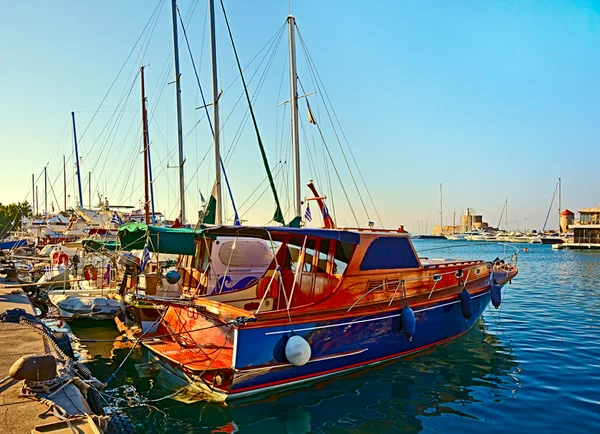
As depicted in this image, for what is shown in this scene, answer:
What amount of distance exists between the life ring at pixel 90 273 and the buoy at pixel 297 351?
1189 centimetres

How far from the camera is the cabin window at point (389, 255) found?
29.8 ft

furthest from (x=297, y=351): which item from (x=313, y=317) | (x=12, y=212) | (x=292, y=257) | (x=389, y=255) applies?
(x=12, y=212)

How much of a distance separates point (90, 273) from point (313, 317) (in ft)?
43.0

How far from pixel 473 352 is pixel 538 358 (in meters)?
1.36

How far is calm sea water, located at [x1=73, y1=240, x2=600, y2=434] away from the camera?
6.83 m

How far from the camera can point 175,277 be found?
389 inches

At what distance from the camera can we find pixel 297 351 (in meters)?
7.35

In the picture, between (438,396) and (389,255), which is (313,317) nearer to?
(389,255)

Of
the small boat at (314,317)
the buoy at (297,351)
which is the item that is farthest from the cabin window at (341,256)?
the buoy at (297,351)

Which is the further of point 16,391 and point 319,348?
point 319,348

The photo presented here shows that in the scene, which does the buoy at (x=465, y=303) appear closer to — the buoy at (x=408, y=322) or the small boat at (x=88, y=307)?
the buoy at (x=408, y=322)

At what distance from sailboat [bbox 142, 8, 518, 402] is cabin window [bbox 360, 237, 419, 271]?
2 centimetres

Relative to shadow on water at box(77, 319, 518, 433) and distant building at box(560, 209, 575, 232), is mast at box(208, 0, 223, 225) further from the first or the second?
distant building at box(560, 209, 575, 232)

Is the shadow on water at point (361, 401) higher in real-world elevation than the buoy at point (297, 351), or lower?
lower
